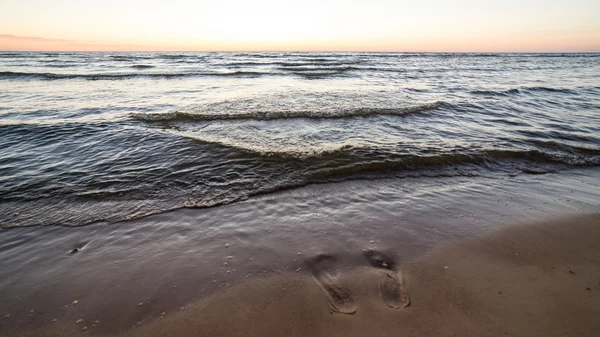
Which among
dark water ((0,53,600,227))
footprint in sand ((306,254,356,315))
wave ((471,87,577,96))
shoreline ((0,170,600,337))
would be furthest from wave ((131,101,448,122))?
wave ((471,87,577,96))

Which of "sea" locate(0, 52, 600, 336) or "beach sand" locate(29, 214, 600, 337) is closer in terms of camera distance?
"beach sand" locate(29, 214, 600, 337)

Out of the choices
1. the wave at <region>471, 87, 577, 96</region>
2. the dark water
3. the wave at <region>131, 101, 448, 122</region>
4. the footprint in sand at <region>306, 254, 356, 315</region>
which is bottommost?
the footprint in sand at <region>306, 254, 356, 315</region>

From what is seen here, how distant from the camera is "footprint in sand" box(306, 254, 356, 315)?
2449 mm

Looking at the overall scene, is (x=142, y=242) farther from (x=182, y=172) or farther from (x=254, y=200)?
(x=182, y=172)

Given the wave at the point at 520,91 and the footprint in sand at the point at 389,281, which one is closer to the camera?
the footprint in sand at the point at 389,281

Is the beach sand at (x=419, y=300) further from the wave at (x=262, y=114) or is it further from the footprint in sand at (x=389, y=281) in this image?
the wave at (x=262, y=114)

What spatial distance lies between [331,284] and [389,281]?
577 millimetres

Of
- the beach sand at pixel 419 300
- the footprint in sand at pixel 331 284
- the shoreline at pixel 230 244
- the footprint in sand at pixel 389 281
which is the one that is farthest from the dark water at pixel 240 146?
the footprint in sand at pixel 389 281

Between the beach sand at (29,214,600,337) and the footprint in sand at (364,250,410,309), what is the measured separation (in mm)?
10

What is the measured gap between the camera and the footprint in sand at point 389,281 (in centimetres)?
250

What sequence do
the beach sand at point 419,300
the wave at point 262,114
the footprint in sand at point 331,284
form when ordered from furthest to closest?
the wave at point 262,114, the footprint in sand at point 331,284, the beach sand at point 419,300

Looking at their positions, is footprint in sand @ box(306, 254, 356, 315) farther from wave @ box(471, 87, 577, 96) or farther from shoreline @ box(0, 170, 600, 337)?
wave @ box(471, 87, 577, 96)

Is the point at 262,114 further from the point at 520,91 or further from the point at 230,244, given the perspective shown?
the point at 520,91

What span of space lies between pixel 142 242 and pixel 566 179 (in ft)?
24.1
